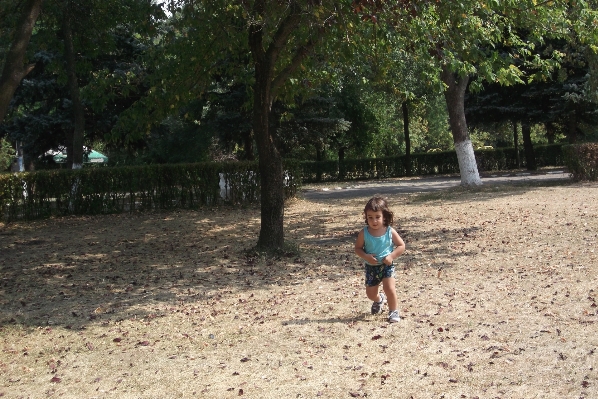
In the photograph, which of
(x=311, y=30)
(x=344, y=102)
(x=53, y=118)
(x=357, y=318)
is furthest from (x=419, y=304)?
(x=344, y=102)

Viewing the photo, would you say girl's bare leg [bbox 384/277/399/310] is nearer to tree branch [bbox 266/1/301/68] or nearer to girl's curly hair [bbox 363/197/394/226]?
girl's curly hair [bbox 363/197/394/226]

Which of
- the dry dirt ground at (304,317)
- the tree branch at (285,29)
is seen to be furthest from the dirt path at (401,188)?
the tree branch at (285,29)

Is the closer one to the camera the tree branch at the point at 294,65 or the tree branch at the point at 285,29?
the tree branch at the point at 285,29

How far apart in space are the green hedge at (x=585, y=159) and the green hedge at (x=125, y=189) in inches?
410

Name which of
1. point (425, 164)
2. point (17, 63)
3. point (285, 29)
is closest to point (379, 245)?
point (17, 63)

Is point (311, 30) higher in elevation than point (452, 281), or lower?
higher

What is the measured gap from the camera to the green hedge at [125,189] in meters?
16.9

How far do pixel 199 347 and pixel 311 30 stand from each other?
5.32 metres

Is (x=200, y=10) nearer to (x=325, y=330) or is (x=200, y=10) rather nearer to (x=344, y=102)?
(x=325, y=330)

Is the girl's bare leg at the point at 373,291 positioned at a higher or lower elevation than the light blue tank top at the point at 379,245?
lower

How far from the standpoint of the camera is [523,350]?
5184 mm

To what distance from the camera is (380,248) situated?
20.0 ft

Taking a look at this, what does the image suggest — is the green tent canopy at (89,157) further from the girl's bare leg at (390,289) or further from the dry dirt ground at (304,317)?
the girl's bare leg at (390,289)

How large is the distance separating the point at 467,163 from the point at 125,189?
10098 millimetres
